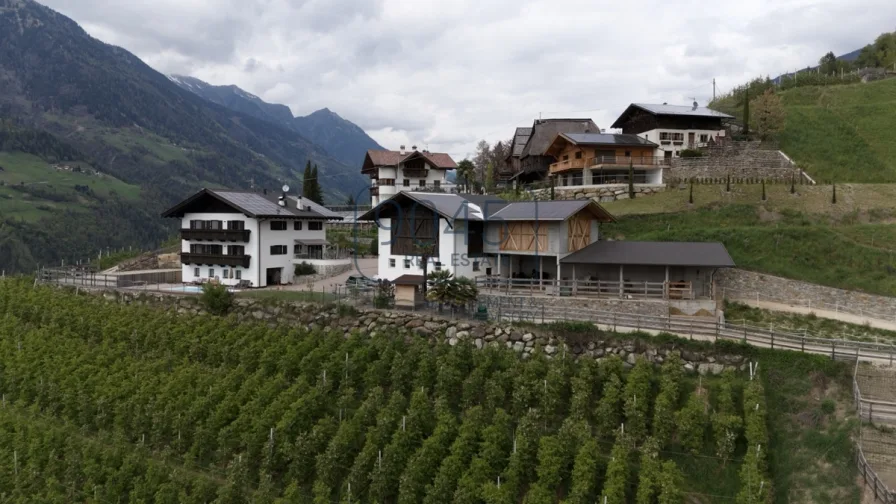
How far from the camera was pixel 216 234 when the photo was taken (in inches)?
1463

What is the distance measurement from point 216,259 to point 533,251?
2139 centimetres

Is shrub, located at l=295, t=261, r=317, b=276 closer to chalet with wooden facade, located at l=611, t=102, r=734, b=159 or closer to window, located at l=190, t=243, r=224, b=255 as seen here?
window, located at l=190, t=243, r=224, b=255

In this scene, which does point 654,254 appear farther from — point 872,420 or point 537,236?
point 872,420

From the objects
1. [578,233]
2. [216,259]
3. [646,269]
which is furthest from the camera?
[216,259]

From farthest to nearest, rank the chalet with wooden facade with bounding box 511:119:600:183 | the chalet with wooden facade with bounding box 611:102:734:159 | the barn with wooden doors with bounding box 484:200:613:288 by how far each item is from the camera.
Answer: the chalet with wooden facade with bounding box 511:119:600:183
the chalet with wooden facade with bounding box 611:102:734:159
the barn with wooden doors with bounding box 484:200:613:288

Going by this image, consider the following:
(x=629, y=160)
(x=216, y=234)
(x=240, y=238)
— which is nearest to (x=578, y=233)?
(x=629, y=160)

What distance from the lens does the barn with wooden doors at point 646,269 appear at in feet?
88.8

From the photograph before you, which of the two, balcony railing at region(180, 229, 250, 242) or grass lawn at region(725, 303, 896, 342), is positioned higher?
balcony railing at region(180, 229, 250, 242)

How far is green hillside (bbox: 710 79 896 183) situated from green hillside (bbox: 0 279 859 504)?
116 ft

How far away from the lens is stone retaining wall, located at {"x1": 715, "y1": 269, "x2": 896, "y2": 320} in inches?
1091

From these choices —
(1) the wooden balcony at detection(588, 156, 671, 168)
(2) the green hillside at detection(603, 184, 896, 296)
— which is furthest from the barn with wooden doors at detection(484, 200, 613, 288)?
(1) the wooden balcony at detection(588, 156, 671, 168)

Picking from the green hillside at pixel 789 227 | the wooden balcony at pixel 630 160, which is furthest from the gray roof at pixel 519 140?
the green hillside at pixel 789 227

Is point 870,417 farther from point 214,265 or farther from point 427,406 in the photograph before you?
point 214,265

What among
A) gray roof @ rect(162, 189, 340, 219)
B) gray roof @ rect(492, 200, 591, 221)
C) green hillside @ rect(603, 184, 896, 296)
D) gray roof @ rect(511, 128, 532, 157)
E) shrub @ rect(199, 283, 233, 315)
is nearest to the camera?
gray roof @ rect(492, 200, 591, 221)
